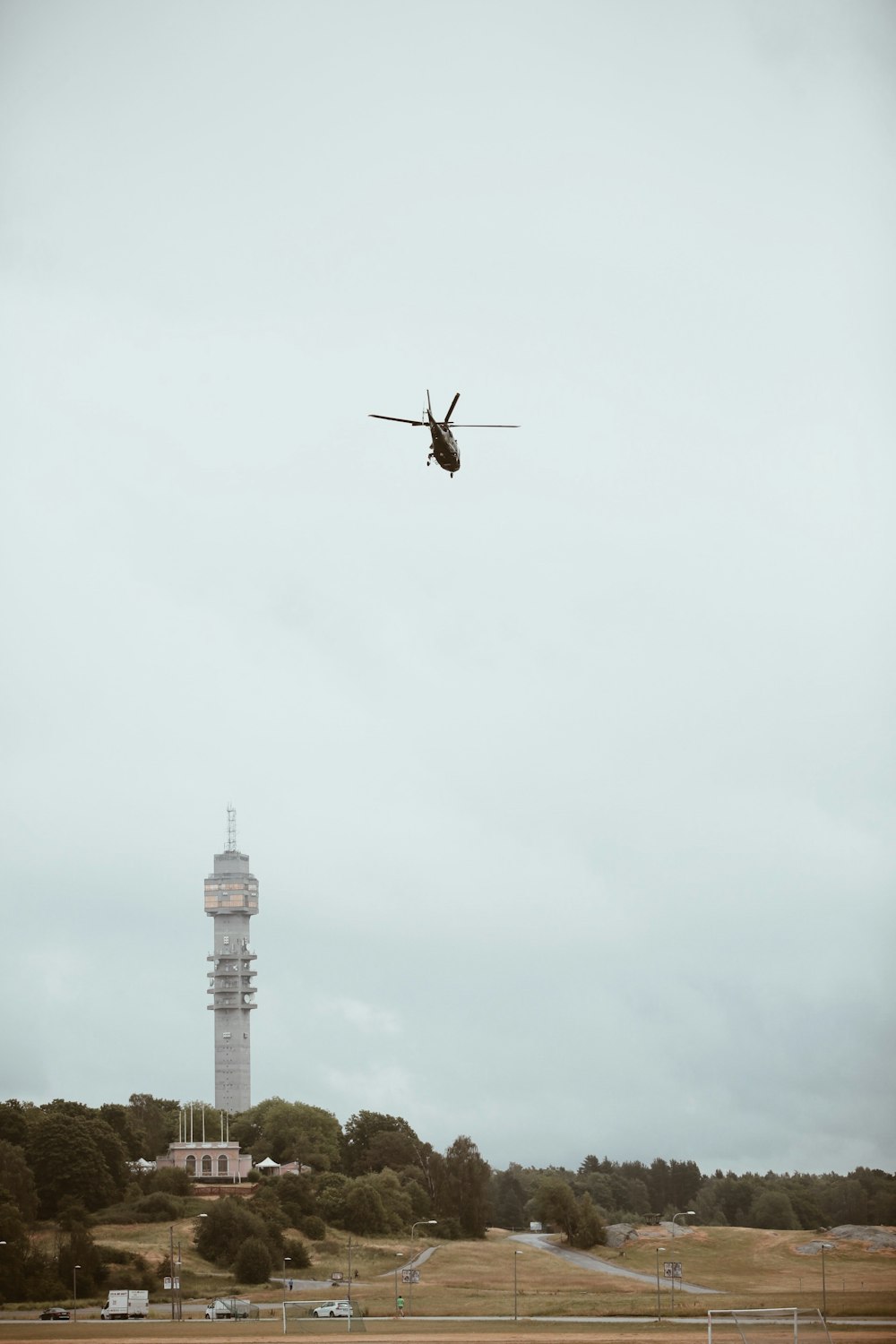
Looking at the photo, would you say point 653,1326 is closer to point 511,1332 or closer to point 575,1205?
point 511,1332

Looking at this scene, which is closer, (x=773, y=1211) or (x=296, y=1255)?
(x=296, y=1255)

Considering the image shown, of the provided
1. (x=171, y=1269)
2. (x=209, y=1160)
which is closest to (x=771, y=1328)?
(x=171, y=1269)

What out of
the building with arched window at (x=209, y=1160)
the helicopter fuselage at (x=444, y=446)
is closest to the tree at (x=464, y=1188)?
the building with arched window at (x=209, y=1160)

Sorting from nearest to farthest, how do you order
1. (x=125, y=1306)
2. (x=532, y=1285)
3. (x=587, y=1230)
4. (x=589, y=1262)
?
(x=125, y=1306)
(x=532, y=1285)
(x=589, y=1262)
(x=587, y=1230)

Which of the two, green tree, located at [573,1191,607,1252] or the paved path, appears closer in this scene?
the paved path

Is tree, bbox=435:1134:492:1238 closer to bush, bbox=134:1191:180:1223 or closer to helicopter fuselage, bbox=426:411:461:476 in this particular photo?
bush, bbox=134:1191:180:1223

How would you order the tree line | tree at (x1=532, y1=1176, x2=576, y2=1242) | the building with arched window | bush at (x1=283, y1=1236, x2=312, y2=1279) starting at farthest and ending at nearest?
the building with arched window → tree at (x1=532, y1=1176, x2=576, y2=1242) → bush at (x1=283, y1=1236, x2=312, y2=1279) → the tree line

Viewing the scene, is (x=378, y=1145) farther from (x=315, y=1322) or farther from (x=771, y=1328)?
(x=771, y=1328)

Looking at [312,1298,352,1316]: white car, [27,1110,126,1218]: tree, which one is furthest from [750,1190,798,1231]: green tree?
[312,1298,352,1316]: white car
